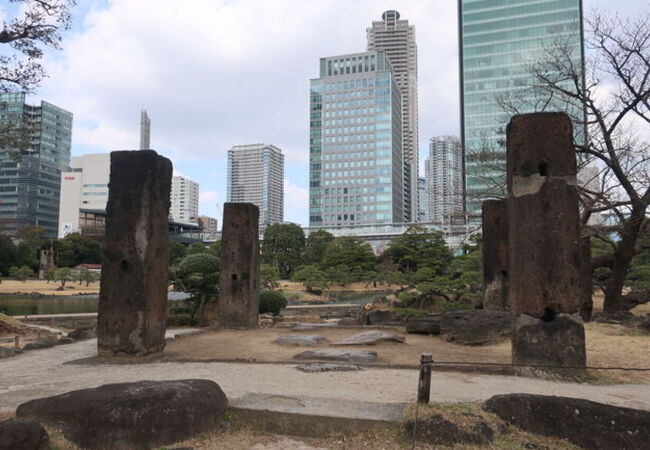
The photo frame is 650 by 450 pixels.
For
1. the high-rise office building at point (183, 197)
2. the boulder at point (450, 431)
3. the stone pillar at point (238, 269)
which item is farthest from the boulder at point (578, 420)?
the high-rise office building at point (183, 197)

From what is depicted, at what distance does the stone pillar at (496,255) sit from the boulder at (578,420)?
840cm

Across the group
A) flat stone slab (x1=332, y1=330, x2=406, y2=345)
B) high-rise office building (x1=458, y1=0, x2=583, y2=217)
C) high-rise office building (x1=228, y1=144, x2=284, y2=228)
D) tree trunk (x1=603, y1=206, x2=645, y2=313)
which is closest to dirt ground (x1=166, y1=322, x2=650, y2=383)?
flat stone slab (x1=332, y1=330, x2=406, y2=345)

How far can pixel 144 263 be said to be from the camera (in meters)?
8.33

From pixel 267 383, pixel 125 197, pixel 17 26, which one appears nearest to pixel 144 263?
pixel 125 197

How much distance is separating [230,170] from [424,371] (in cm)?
14458

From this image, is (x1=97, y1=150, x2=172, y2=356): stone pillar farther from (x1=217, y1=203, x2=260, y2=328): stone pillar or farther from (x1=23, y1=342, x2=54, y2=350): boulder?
(x1=217, y1=203, x2=260, y2=328): stone pillar

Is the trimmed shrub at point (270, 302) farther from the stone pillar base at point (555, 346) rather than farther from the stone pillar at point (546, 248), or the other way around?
the stone pillar base at point (555, 346)

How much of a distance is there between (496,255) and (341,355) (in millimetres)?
6371

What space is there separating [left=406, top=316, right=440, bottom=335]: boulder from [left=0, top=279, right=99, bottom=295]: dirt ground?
126 feet

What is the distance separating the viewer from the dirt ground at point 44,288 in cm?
4206

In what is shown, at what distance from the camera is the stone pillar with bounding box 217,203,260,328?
44.3 ft

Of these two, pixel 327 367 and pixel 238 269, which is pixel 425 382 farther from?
pixel 238 269

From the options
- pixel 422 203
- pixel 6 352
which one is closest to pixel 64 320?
pixel 6 352

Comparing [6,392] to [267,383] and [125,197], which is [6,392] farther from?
Result: [125,197]
